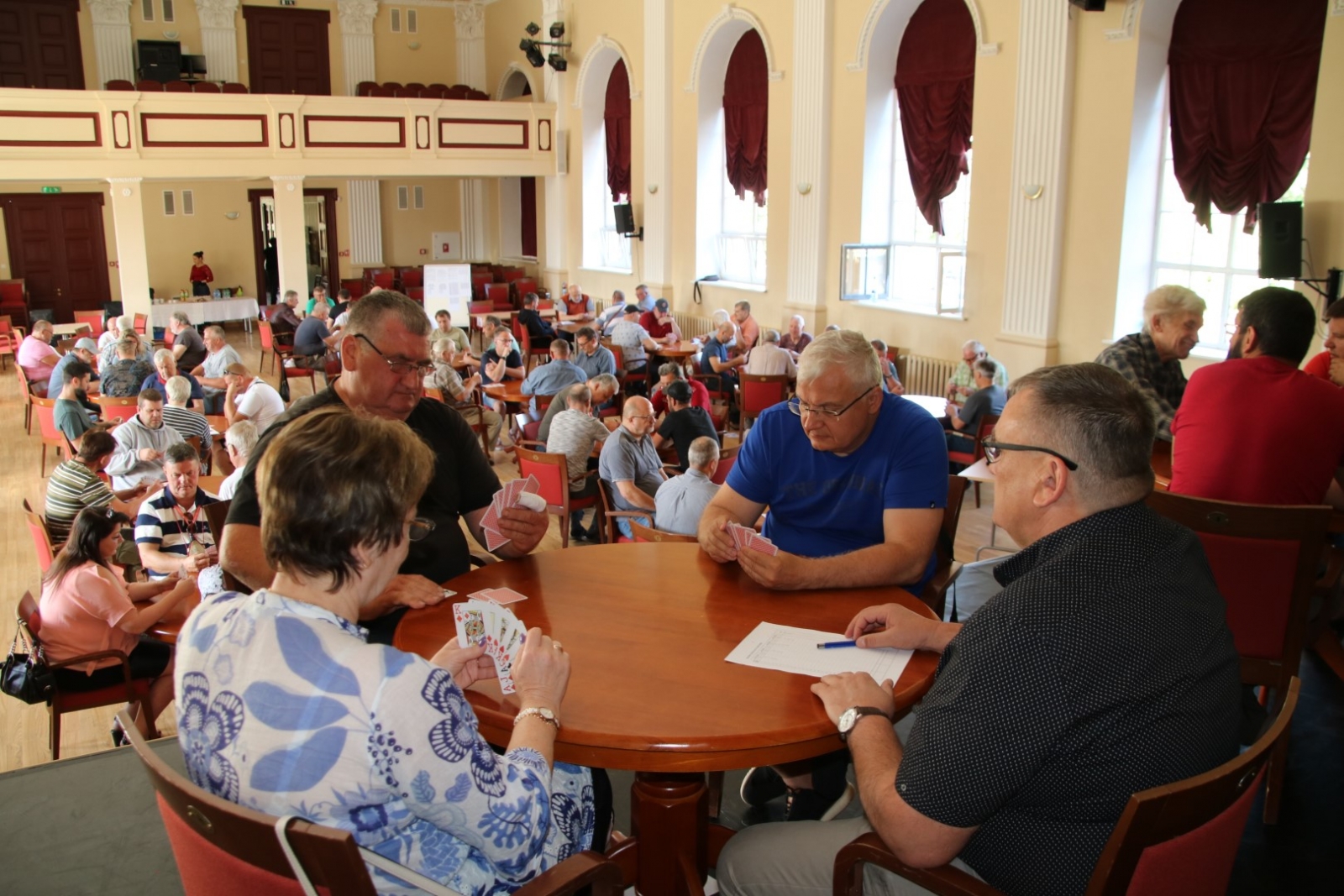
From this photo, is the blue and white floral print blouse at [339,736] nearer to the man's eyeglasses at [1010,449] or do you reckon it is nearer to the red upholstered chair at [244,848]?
the red upholstered chair at [244,848]

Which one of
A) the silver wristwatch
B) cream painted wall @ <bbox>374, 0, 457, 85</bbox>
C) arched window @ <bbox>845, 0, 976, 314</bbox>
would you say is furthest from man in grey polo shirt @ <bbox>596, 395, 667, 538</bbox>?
cream painted wall @ <bbox>374, 0, 457, 85</bbox>

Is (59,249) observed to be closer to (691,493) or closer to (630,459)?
(630,459)

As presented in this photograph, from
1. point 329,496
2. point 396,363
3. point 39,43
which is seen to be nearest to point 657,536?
point 396,363

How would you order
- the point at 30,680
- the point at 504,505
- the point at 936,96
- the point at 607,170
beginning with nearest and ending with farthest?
the point at 504,505 < the point at 30,680 < the point at 936,96 < the point at 607,170

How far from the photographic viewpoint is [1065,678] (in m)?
1.45

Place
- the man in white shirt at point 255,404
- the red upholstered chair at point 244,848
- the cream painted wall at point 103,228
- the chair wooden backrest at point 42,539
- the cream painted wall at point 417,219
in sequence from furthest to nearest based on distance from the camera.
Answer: the cream painted wall at point 417,219 < the cream painted wall at point 103,228 < the man in white shirt at point 255,404 < the chair wooden backrest at point 42,539 < the red upholstered chair at point 244,848

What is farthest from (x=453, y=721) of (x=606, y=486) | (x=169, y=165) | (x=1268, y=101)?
(x=169, y=165)

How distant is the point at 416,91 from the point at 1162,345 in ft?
52.8

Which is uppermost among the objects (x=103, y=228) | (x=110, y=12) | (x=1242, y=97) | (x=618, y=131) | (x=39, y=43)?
(x=110, y=12)

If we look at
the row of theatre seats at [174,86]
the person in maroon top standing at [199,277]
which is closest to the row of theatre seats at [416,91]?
the row of theatre seats at [174,86]

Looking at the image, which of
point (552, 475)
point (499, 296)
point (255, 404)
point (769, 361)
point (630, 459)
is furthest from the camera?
point (499, 296)

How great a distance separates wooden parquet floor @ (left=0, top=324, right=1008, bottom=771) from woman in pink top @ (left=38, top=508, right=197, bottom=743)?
44 cm

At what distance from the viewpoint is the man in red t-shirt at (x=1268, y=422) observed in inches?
121

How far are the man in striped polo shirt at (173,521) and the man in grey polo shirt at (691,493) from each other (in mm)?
1989
